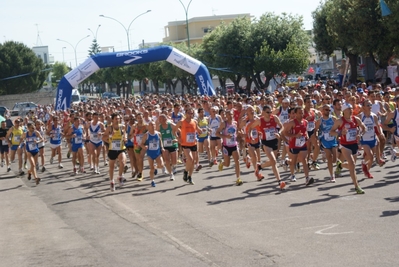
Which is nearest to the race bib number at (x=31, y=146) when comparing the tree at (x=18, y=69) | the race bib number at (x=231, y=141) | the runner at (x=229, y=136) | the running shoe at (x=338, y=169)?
the runner at (x=229, y=136)

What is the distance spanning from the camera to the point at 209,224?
36.5ft

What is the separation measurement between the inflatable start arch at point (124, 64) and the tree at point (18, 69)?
60.1m

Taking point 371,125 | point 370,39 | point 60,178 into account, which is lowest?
point 60,178

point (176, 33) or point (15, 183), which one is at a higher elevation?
point (176, 33)

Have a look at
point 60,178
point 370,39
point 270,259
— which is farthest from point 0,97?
point 270,259

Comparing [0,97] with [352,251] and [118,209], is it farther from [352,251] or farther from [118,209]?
[352,251]

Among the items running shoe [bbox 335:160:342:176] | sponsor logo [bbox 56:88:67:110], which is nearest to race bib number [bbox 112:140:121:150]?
running shoe [bbox 335:160:342:176]

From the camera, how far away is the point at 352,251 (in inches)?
335

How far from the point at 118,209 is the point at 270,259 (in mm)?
5483

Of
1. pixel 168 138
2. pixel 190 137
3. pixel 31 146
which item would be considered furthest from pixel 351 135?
pixel 31 146

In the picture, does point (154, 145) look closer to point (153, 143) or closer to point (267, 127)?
point (153, 143)

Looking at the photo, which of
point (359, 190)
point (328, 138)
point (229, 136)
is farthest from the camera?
point (229, 136)

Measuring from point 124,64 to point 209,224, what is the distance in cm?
2382

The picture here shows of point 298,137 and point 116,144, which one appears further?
point 116,144
